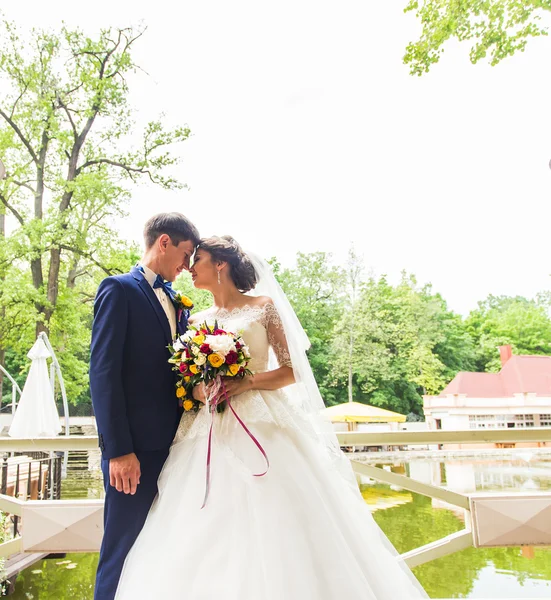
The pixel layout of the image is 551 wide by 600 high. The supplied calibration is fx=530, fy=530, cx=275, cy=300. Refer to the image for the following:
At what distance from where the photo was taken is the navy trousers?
126cm

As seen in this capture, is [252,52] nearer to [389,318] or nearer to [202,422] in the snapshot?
[389,318]

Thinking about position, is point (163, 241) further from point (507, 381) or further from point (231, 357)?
point (507, 381)

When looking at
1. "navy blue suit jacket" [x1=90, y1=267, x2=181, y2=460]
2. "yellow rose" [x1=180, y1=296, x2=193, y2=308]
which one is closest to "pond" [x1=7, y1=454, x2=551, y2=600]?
"navy blue suit jacket" [x1=90, y1=267, x2=181, y2=460]

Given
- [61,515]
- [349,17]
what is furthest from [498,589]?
[349,17]

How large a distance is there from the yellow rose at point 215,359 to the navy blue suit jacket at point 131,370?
0.16 meters

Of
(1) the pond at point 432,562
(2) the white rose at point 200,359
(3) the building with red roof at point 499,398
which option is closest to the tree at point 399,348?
(3) the building with red roof at point 499,398

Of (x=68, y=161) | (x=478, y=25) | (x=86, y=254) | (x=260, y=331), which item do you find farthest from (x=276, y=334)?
(x=68, y=161)

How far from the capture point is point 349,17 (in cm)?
1348

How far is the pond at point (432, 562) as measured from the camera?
4.16 meters

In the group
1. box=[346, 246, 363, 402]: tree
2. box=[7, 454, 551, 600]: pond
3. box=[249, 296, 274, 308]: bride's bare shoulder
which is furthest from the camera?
box=[346, 246, 363, 402]: tree

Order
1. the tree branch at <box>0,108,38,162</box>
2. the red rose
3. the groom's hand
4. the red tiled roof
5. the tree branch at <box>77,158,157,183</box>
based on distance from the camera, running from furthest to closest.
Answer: the red tiled roof → the tree branch at <box>77,158,157,183</box> → the tree branch at <box>0,108,38,162</box> → the red rose → the groom's hand

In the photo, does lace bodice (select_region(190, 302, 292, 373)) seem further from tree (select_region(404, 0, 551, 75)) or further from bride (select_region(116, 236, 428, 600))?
tree (select_region(404, 0, 551, 75))

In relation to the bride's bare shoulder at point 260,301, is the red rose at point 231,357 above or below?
below

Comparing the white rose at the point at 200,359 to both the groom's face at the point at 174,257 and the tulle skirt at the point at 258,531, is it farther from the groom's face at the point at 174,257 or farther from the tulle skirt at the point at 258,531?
the groom's face at the point at 174,257
